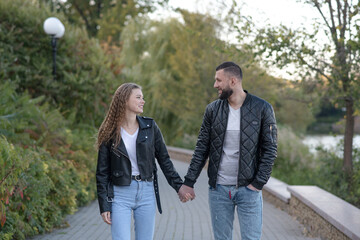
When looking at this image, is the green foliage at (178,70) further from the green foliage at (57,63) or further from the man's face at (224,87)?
the man's face at (224,87)

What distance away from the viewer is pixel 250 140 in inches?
160

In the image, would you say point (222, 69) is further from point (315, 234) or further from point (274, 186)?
point (274, 186)

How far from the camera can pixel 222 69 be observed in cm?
420

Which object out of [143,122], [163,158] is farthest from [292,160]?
[143,122]

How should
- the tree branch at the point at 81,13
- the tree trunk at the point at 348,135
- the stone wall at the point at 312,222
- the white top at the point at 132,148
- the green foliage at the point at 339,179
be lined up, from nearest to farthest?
the white top at the point at 132,148 < the stone wall at the point at 312,222 < the green foliage at the point at 339,179 < the tree trunk at the point at 348,135 < the tree branch at the point at 81,13

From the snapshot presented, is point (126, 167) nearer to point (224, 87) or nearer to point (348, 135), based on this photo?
point (224, 87)

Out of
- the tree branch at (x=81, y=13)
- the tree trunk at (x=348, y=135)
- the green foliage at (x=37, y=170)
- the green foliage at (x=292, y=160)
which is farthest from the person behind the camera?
the tree branch at (x=81, y=13)

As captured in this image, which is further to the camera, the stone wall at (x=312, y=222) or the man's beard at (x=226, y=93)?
the stone wall at (x=312, y=222)

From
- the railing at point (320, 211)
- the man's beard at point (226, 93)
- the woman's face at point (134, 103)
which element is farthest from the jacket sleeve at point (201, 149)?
the railing at point (320, 211)

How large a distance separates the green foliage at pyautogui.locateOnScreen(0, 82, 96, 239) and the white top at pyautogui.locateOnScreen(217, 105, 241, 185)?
1.75 m

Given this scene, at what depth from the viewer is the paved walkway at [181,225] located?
22.7 feet

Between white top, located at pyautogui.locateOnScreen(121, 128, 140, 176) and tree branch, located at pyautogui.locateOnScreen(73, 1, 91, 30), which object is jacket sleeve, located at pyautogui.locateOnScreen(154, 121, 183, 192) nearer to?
white top, located at pyautogui.locateOnScreen(121, 128, 140, 176)

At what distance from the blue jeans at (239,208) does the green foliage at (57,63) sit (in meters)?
9.35

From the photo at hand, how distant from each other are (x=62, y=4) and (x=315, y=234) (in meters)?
31.7
